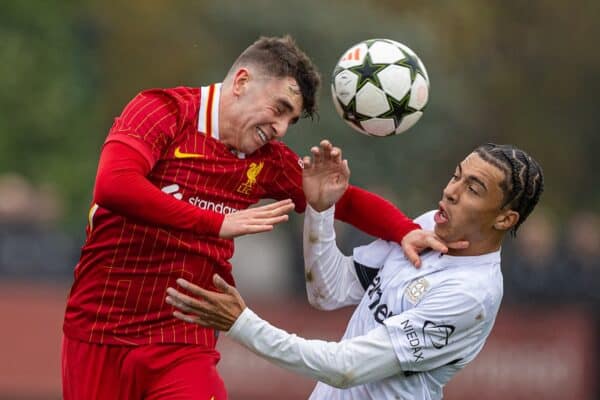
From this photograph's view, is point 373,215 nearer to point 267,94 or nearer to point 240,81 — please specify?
point 267,94

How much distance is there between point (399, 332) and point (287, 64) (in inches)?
60.3

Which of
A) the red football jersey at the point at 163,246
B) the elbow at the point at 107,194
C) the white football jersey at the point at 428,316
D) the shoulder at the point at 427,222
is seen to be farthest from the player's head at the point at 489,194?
the elbow at the point at 107,194

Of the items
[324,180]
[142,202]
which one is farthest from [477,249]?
[142,202]

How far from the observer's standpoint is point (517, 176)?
6.41 metres

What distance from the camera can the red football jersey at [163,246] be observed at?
6676 millimetres

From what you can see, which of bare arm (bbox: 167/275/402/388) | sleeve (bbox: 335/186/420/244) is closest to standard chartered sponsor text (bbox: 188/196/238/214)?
sleeve (bbox: 335/186/420/244)

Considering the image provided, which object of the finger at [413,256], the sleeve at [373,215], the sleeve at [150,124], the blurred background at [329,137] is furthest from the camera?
the blurred background at [329,137]

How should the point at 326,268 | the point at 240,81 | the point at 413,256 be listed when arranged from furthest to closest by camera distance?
the point at 326,268 → the point at 240,81 → the point at 413,256

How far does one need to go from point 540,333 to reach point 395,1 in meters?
15.8

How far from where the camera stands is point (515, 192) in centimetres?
644

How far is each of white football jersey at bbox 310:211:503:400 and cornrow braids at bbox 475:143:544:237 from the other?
0.31m

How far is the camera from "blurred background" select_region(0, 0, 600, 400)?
13.1 m

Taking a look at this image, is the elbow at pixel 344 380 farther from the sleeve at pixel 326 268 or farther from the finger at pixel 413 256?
the sleeve at pixel 326 268

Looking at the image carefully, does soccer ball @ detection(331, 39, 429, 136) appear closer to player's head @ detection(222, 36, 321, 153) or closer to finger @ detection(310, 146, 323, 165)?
player's head @ detection(222, 36, 321, 153)
